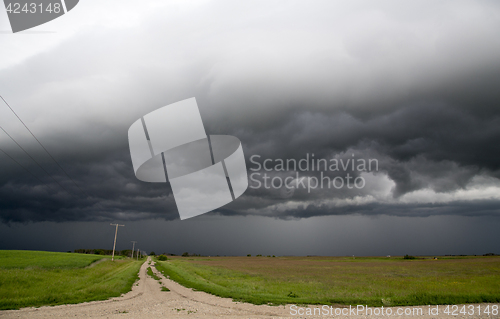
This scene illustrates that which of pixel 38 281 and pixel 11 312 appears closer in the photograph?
pixel 11 312

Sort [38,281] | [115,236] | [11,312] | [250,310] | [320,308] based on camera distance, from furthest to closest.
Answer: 1. [115,236]
2. [38,281]
3. [320,308]
4. [250,310]
5. [11,312]

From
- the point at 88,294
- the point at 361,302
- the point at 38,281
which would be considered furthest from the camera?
the point at 38,281

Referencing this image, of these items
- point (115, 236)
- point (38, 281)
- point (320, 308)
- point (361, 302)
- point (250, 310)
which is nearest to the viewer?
point (250, 310)

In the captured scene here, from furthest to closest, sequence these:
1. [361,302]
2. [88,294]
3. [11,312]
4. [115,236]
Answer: [115,236] → [88,294] → [361,302] → [11,312]

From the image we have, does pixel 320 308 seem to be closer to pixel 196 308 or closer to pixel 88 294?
pixel 196 308

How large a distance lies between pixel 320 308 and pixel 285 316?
9.90 ft

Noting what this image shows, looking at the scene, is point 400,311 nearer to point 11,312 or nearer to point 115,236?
point 11,312

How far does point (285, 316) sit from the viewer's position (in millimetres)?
12344

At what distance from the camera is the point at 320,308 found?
14.4m

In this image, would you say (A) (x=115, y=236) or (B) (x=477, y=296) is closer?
(B) (x=477, y=296)

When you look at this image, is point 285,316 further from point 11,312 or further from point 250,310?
point 11,312

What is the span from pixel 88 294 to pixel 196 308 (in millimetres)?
7965

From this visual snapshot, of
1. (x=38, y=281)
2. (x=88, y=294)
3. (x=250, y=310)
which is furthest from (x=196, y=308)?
(x=38, y=281)

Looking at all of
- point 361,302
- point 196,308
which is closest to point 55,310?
point 196,308
